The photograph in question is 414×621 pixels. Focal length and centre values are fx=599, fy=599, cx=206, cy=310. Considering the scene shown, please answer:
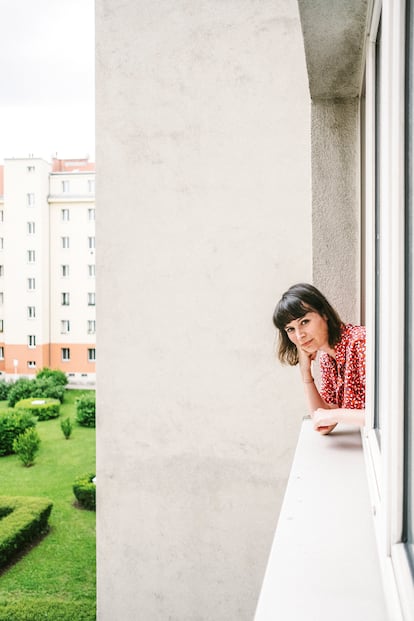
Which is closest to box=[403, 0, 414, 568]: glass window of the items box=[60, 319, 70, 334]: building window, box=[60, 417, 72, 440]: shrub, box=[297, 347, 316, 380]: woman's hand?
box=[297, 347, 316, 380]: woman's hand

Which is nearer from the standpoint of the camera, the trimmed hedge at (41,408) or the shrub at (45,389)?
the trimmed hedge at (41,408)

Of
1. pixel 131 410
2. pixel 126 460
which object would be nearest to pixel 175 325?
pixel 131 410

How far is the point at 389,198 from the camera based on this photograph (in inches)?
32.2

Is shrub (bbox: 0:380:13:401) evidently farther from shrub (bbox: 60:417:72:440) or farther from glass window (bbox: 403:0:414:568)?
glass window (bbox: 403:0:414:568)

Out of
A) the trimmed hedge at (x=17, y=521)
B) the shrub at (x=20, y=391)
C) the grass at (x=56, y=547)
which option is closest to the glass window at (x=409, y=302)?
the grass at (x=56, y=547)

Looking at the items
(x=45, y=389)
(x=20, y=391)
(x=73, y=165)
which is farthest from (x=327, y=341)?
(x=73, y=165)

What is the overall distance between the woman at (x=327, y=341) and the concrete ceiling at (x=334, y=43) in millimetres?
730

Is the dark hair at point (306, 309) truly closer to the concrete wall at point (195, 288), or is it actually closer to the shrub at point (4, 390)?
the concrete wall at point (195, 288)

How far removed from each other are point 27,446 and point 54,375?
10674mm

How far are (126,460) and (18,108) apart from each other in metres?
48.3

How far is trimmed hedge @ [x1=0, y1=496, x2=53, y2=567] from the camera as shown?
478 inches

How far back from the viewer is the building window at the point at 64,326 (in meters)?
32.6

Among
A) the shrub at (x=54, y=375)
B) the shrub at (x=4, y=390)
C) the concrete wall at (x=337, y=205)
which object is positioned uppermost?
the concrete wall at (x=337, y=205)

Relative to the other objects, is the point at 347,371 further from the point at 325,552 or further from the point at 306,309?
the point at 325,552
